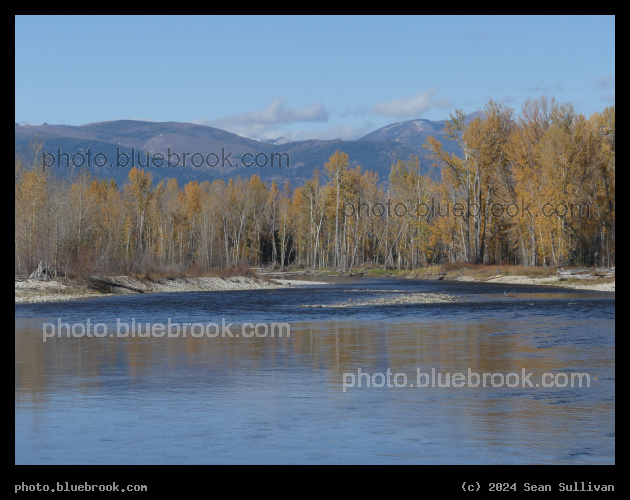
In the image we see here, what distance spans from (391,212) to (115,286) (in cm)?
5326

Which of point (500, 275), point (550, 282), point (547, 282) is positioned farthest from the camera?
point (500, 275)

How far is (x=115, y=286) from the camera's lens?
164 ft

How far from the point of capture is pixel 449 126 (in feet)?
247

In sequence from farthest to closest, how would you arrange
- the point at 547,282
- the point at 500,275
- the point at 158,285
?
the point at 500,275
the point at 547,282
the point at 158,285

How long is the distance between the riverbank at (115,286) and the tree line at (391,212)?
1.47 m

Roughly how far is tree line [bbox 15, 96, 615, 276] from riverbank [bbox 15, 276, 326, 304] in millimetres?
1473

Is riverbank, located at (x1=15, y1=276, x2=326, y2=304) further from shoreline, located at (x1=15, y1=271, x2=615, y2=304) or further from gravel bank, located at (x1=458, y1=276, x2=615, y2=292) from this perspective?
gravel bank, located at (x1=458, y1=276, x2=615, y2=292)

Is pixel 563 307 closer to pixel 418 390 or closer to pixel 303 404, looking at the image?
pixel 418 390

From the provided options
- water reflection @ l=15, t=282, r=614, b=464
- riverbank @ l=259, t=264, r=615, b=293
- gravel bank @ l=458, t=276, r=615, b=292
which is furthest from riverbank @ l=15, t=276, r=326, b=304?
gravel bank @ l=458, t=276, r=615, b=292

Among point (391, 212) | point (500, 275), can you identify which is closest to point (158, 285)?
point (500, 275)

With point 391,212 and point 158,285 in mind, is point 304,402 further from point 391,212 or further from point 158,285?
point 391,212

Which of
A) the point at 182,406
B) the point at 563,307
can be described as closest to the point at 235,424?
the point at 182,406
